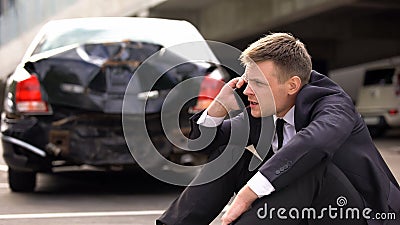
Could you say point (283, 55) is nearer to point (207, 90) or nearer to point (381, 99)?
point (207, 90)

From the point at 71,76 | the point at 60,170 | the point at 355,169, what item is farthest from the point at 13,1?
the point at 355,169

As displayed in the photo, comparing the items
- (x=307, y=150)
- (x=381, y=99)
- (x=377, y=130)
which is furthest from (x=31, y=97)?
(x=377, y=130)

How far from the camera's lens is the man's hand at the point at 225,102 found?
3229 millimetres

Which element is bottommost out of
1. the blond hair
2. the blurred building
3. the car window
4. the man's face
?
the blurred building

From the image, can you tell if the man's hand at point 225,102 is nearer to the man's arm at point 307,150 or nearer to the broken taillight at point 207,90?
the man's arm at point 307,150

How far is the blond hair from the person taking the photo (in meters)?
2.79

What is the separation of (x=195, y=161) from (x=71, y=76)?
4.22 feet

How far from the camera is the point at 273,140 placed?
123 inches

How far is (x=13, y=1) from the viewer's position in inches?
1352

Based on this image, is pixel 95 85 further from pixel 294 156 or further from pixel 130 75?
pixel 294 156

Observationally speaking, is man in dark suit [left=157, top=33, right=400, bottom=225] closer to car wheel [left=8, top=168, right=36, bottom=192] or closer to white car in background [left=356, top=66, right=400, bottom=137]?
car wheel [left=8, top=168, right=36, bottom=192]

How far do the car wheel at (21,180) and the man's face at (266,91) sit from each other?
4.08 meters

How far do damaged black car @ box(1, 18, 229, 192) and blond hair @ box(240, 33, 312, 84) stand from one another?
2.97 metres

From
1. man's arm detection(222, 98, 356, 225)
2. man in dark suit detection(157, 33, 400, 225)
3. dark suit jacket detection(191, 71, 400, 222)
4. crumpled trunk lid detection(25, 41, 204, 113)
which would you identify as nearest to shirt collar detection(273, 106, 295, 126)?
man in dark suit detection(157, 33, 400, 225)
